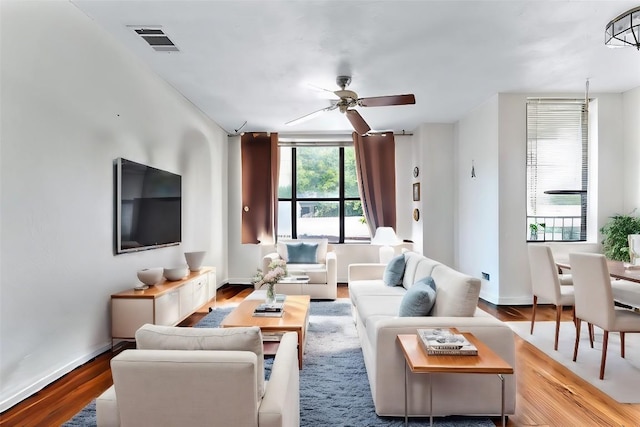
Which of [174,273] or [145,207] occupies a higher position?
[145,207]

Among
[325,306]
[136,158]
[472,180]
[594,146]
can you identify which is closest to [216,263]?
[325,306]

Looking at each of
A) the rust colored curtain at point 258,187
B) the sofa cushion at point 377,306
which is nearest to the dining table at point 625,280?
the sofa cushion at point 377,306

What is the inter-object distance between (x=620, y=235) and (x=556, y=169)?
111 centimetres

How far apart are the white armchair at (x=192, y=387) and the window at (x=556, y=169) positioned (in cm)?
479

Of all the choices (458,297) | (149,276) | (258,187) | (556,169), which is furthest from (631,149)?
(149,276)

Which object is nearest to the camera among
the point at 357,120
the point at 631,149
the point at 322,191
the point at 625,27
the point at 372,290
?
the point at 625,27

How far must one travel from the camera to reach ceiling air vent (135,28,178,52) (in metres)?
3.02

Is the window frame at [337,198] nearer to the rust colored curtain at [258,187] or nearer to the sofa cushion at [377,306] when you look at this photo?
the rust colored curtain at [258,187]

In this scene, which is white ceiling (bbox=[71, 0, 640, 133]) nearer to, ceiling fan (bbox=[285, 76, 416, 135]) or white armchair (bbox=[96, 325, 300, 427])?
ceiling fan (bbox=[285, 76, 416, 135])

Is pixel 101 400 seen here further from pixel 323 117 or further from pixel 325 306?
pixel 323 117

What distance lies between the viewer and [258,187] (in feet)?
21.6

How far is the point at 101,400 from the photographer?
1359 millimetres

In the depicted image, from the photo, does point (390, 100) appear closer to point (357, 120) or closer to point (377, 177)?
point (357, 120)

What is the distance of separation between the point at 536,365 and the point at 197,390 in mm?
2794
